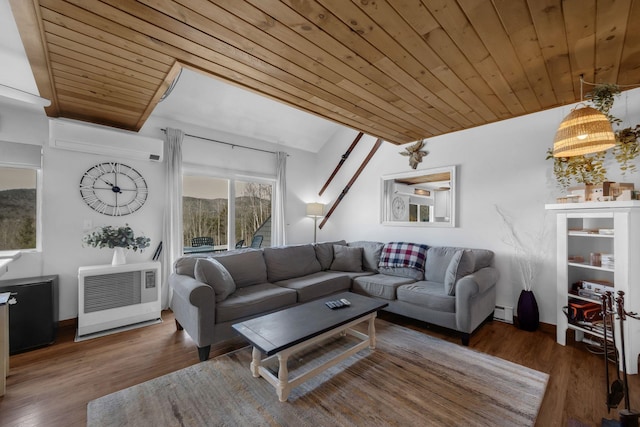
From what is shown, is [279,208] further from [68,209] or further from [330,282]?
[68,209]

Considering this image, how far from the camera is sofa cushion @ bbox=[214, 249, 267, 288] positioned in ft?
10.3

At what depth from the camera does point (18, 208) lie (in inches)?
114

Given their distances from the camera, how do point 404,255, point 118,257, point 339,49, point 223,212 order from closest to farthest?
point 339,49 < point 118,257 < point 404,255 < point 223,212

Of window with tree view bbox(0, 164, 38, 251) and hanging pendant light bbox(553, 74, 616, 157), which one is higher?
hanging pendant light bbox(553, 74, 616, 157)

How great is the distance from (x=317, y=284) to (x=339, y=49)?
2.47 m

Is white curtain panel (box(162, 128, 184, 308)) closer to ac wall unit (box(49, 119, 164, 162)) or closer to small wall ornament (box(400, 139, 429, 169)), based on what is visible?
ac wall unit (box(49, 119, 164, 162))

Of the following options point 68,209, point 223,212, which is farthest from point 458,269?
point 68,209

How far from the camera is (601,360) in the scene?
2.38 meters

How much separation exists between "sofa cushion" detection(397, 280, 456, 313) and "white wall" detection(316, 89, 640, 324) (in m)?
0.87

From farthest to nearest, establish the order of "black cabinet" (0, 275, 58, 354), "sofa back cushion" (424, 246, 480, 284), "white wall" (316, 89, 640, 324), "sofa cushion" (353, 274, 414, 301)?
"sofa cushion" (353, 274, 414, 301) → "white wall" (316, 89, 640, 324) → "sofa back cushion" (424, 246, 480, 284) → "black cabinet" (0, 275, 58, 354)

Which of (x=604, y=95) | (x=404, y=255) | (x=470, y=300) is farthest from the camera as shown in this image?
(x=404, y=255)

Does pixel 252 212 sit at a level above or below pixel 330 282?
above

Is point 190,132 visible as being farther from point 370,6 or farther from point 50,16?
point 370,6

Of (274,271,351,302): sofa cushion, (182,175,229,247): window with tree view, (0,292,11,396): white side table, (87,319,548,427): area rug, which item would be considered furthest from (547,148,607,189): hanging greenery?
(0,292,11,396): white side table
